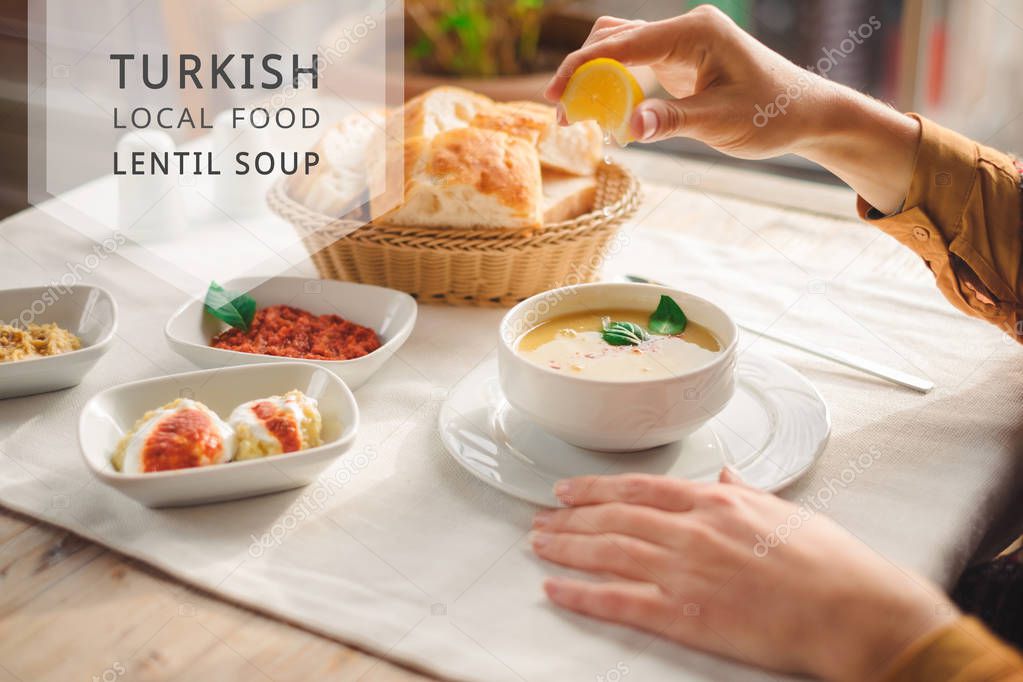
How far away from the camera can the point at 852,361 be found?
117cm

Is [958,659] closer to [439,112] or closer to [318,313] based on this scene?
[318,313]

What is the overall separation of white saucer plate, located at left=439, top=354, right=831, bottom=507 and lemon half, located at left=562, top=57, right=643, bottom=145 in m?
0.33

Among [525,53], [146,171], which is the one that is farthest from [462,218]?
[525,53]

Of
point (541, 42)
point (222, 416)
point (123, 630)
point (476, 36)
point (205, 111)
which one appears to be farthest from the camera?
point (541, 42)

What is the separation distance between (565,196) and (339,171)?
12.6 inches

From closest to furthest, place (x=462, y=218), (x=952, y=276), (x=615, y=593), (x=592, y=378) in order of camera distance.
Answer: (x=615, y=593), (x=592, y=378), (x=952, y=276), (x=462, y=218)

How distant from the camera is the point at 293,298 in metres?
1.25

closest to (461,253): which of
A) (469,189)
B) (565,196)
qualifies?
(469,189)

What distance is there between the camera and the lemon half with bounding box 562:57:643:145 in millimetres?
1082

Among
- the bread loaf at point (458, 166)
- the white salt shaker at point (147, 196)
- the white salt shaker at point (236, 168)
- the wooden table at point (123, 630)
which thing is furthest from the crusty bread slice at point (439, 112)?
the wooden table at point (123, 630)

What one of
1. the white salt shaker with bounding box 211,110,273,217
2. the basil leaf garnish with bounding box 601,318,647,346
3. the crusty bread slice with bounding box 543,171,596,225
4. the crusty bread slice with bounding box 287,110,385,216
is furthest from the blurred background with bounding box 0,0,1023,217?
the basil leaf garnish with bounding box 601,318,647,346

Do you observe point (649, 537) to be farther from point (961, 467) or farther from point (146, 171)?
point (146, 171)

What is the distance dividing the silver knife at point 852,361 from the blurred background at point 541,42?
0.69 metres

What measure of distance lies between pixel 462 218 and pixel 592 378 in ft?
1.41
